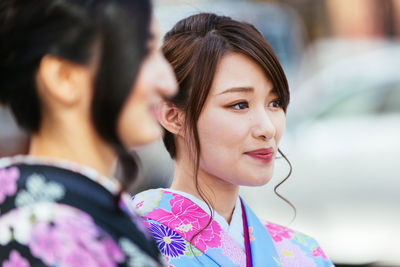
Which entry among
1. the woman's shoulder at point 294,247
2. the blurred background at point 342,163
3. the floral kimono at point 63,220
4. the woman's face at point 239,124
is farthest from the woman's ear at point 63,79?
the blurred background at point 342,163

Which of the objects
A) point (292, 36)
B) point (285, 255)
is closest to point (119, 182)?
point (285, 255)

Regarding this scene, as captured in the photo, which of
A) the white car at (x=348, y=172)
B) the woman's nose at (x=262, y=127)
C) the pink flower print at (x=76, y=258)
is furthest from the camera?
the white car at (x=348, y=172)

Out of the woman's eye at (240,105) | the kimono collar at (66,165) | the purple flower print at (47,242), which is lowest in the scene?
the purple flower print at (47,242)

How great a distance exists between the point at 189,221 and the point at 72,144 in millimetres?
737

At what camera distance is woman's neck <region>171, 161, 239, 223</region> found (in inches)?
68.7

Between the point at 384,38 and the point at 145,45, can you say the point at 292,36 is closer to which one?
the point at 384,38

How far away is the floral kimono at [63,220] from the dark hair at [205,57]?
0.69 m

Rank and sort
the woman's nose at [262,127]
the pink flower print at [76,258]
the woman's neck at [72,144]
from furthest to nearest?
the woman's nose at [262,127], the woman's neck at [72,144], the pink flower print at [76,258]

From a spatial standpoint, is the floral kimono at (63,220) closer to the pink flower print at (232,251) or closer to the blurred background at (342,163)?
the pink flower print at (232,251)

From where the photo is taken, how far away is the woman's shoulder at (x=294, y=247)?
177cm

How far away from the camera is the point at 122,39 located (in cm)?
97

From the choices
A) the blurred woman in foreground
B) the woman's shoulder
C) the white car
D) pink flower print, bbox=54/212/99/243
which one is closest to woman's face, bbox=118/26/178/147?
the blurred woman in foreground

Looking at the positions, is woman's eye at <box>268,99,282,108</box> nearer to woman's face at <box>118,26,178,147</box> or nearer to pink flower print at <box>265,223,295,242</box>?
pink flower print at <box>265,223,295,242</box>

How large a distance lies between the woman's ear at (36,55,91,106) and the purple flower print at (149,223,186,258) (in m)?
0.73
